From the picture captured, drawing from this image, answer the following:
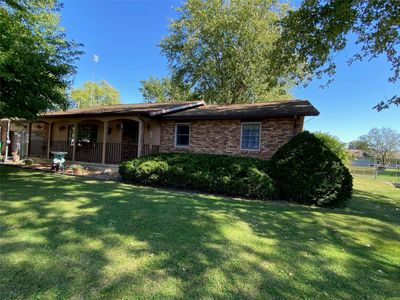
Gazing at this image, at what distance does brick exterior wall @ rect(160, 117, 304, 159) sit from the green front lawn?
4993mm

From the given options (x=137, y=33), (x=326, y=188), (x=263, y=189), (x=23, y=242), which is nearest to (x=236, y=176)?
(x=263, y=189)

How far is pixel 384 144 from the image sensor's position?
64.6m

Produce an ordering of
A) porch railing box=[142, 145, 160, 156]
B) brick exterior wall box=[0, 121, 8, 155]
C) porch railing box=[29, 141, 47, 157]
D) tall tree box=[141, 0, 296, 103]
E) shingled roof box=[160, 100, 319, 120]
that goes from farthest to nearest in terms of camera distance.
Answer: tall tree box=[141, 0, 296, 103] → brick exterior wall box=[0, 121, 8, 155] → porch railing box=[29, 141, 47, 157] → porch railing box=[142, 145, 160, 156] → shingled roof box=[160, 100, 319, 120]

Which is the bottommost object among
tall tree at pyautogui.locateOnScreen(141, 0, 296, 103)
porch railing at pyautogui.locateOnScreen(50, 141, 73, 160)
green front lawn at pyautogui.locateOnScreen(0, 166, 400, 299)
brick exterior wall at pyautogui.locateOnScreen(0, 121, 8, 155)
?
green front lawn at pyautogui.locateOnScreen(0, 166, 400, 299)

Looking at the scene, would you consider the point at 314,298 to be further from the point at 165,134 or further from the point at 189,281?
the point at 165,134

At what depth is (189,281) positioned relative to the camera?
3201 millimetres

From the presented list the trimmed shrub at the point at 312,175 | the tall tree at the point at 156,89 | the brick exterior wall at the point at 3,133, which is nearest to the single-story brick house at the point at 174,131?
the trimmed shrub at the point at 312,175

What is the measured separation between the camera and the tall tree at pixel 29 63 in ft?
24.8

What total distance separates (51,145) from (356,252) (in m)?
18.1

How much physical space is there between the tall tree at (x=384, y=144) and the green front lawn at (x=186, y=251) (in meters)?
67.4

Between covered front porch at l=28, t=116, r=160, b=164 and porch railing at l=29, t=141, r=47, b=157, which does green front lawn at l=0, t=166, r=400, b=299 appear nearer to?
covered front porch at l=28, t=116, r=160, b=164

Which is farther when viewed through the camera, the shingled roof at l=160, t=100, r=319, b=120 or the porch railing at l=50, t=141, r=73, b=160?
the porch railing at l=50, t=141, r=73, b=160

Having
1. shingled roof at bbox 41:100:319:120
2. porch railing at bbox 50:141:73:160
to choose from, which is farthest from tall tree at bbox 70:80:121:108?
shingled roof at bbox 41:100:319:120

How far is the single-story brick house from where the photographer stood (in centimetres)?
1165
